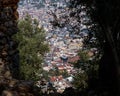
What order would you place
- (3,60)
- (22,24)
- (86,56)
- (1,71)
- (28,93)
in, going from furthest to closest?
1. (22,24)
2. (86,56)
3. (3,60)
4. (1,71)
5. (28,93)

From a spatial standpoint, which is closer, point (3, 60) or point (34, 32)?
point (3, 60)

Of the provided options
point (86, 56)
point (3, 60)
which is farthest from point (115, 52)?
point (86, 56)

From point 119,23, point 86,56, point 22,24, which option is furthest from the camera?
point 22,24

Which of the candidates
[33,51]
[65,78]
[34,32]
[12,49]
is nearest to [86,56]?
[33,51]

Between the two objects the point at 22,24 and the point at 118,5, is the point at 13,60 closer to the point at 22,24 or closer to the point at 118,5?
the point at 118,5

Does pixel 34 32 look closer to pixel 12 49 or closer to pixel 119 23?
pixel 12 49

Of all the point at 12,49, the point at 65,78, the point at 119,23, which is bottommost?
the point at 65,78

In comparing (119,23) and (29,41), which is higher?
(119,23)
